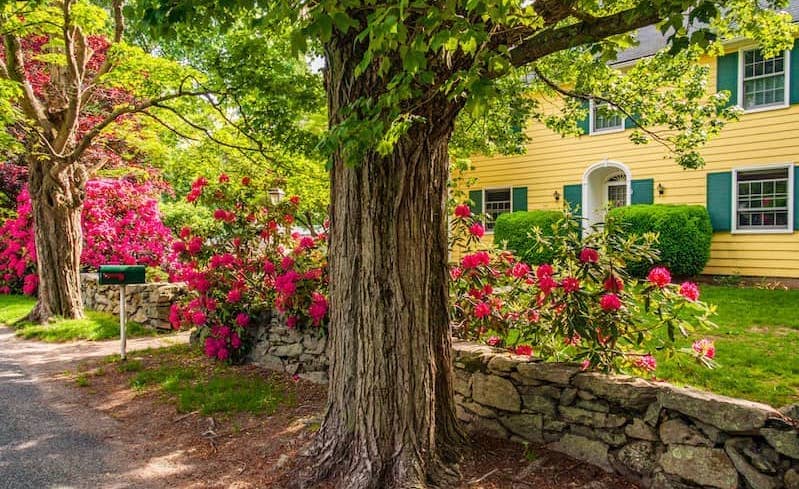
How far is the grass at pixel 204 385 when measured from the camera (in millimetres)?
4508

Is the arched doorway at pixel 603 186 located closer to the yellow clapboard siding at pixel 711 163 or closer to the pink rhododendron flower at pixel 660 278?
the yellow clapboard siding at pixel 711 163

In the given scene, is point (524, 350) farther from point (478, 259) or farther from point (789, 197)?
point (789, 197)

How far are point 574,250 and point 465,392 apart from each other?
138 cm

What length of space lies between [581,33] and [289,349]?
13.9 ft

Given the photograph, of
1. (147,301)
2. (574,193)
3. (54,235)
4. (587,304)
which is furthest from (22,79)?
A: (574,193)

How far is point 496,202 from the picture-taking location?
45.2ft

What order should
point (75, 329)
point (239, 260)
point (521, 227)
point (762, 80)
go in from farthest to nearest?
point (521, 227)
point (762, 80)
point (75, 329)
point (239, 260)

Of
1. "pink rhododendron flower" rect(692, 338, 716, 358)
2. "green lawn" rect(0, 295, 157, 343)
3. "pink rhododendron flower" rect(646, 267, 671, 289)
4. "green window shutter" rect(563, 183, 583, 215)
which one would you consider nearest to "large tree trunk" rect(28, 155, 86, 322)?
"green lawn" rect(0, 295, 157, 343)

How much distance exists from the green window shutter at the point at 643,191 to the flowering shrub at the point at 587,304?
318 inches

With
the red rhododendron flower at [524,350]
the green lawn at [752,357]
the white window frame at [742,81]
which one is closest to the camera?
the red rhododendron flower at [524,350]

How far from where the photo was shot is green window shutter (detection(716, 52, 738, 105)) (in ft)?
32.2

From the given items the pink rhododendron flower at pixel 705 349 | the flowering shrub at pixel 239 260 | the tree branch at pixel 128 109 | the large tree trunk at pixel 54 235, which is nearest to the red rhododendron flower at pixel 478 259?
the pink rhododendron flower at pixel 705 349

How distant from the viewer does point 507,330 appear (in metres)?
4.12

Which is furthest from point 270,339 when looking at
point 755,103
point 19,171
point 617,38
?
point 19,171
